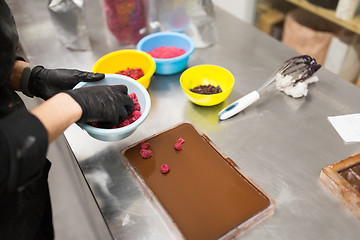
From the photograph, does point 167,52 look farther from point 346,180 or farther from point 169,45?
point 346,180

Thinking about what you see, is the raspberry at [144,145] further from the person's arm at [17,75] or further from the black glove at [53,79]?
the person's arm at [17,75]

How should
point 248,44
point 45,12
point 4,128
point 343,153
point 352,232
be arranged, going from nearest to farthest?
point 4,128 → point 352,232 → point 343,153 → point 248,44 → point 45,12

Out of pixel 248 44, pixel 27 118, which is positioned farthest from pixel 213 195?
pixel 248 44

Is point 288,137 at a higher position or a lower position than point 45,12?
lower

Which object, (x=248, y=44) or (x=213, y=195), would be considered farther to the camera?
(x=248, y=44)

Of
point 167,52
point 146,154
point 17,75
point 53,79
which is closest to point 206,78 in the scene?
point 167,52

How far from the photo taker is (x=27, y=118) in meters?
0.55

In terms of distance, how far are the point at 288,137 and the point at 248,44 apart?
58 cm

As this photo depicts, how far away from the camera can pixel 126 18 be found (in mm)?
1263

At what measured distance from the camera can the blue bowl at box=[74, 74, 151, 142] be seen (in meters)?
0.75

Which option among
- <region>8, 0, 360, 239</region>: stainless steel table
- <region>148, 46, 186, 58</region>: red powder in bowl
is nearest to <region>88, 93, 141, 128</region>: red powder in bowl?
<region>8, 0, 360, 239</region>: stainless steel table

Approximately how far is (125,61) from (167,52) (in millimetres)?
171

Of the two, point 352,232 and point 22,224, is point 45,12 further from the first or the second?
point 352,232

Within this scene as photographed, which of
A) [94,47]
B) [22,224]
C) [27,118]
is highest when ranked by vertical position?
[27,118]
